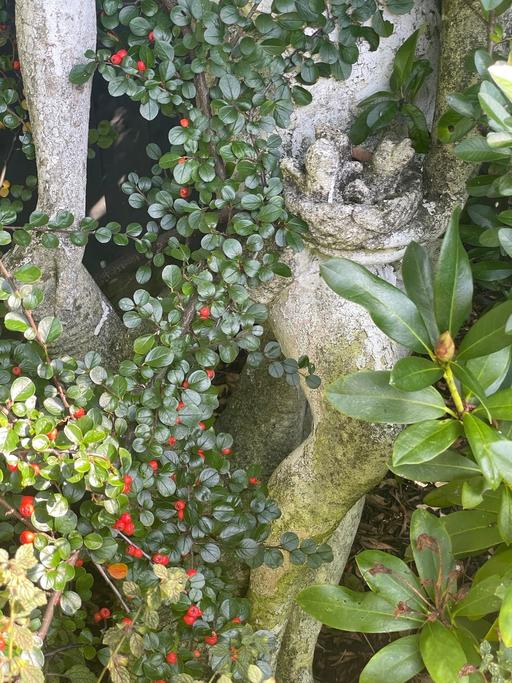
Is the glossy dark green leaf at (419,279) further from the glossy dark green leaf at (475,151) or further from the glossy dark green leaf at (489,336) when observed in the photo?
the glossy dark green leaf at (475,151)

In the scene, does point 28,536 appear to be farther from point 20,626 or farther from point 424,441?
point 424,441

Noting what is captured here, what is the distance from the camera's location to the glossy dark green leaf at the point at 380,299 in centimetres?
115

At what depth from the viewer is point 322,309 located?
63.9 inches

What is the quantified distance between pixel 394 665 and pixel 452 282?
694 mm

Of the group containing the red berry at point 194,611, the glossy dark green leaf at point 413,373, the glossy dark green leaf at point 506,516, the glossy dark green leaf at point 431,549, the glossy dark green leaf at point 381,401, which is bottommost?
the red berry at point 194,611

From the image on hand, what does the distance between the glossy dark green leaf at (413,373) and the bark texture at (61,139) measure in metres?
0.79

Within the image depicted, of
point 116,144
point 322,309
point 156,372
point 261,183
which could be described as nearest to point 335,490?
point 322,309

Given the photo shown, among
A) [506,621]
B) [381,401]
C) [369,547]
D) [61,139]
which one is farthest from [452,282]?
[369,547]

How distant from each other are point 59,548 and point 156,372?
14.8 inches

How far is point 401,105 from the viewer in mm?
1585

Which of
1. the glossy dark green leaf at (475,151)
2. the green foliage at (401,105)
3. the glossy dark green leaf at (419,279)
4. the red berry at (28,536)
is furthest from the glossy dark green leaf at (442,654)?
the green foliage at (401,105)

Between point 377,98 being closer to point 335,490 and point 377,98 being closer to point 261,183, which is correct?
point 261,183

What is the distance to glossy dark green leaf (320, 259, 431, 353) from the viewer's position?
1146 mm

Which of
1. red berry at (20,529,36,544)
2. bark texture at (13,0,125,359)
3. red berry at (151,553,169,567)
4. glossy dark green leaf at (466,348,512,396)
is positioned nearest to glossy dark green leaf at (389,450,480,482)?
glossy dark green leaf at (466,348,512,396)
